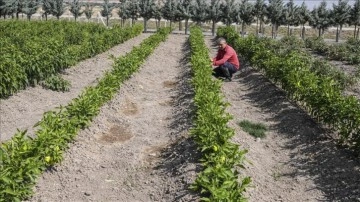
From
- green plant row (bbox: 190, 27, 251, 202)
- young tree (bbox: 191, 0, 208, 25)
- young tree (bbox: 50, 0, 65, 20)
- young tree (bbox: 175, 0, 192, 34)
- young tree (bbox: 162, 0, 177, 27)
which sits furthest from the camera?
young tree (bbox: 50, 0, 65, 20)

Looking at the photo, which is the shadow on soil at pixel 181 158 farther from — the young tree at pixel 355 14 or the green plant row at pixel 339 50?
the young tree at pixel 355 14

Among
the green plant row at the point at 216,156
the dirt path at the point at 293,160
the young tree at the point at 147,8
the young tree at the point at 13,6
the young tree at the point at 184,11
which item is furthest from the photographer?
the young tree at the point at 147,8

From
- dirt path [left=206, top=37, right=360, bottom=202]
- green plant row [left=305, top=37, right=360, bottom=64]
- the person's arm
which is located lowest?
dirt path [left=206, top=37, right=360, bottom=202]

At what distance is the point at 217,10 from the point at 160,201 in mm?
46689

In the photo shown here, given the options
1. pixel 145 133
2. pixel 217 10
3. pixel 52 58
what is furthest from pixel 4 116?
pixel 217 10

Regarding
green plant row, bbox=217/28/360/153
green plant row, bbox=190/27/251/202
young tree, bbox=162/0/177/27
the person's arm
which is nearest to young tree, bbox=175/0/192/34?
young tree, bbox=162/0/177/27

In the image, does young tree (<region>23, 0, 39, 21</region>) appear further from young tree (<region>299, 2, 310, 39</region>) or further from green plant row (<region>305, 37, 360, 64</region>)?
green plant row (<region>305, 37, 360, 64</region>)

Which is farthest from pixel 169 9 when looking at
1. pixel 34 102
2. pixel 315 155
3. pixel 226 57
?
pixel 315 155

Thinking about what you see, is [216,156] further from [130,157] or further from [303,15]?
[303,15]

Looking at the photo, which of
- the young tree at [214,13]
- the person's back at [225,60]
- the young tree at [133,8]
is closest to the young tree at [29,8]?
the young tree at [133,8]

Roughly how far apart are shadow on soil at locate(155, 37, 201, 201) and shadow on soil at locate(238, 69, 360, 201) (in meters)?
1.69

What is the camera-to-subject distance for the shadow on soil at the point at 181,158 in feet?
17.7

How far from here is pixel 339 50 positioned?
22016mm

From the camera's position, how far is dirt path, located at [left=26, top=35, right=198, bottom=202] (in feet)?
18.4
